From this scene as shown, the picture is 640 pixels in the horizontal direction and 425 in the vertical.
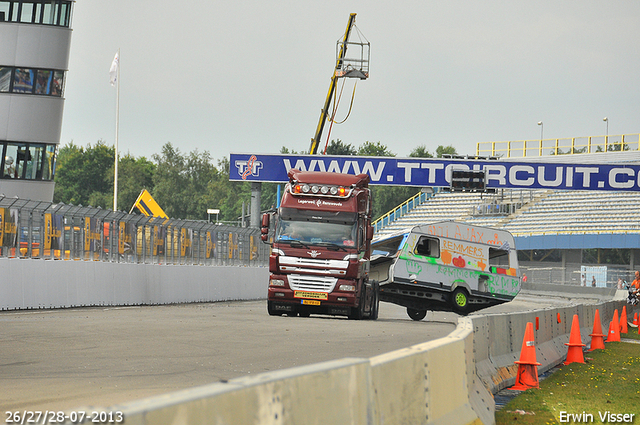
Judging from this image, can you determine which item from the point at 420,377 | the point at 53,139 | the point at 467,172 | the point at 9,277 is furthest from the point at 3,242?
the point at 467,172

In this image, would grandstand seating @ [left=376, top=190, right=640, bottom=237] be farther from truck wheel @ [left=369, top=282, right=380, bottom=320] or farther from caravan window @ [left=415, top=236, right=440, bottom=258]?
truck wheel @ [left=369, top=282, right=380, bottom=320]

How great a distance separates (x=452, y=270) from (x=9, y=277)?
39.0 feet

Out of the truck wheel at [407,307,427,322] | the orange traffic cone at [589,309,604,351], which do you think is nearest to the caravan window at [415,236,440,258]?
the truck wheel at [407,307,427,322]

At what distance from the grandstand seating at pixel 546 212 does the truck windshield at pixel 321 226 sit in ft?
118

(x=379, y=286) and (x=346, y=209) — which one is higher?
(x=346, y=209)

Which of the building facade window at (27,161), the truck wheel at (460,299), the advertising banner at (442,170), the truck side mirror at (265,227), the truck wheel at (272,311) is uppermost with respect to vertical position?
the advertising banner at (442,170)

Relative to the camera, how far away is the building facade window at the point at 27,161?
37.8 meters

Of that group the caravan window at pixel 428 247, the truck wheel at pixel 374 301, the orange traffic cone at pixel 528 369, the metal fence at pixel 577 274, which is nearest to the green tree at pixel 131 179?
the metal fence at pixel 577 274

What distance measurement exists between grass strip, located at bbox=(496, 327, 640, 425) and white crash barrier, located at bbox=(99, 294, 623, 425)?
56cm

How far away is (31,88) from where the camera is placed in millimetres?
38188

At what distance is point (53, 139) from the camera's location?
39156 mm

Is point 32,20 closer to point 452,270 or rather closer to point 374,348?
point 452,270

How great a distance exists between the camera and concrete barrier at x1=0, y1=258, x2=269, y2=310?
20953 millimetres

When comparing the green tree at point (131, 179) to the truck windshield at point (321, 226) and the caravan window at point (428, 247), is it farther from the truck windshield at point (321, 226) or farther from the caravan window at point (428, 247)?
the truck windshield at point (321, 226)
